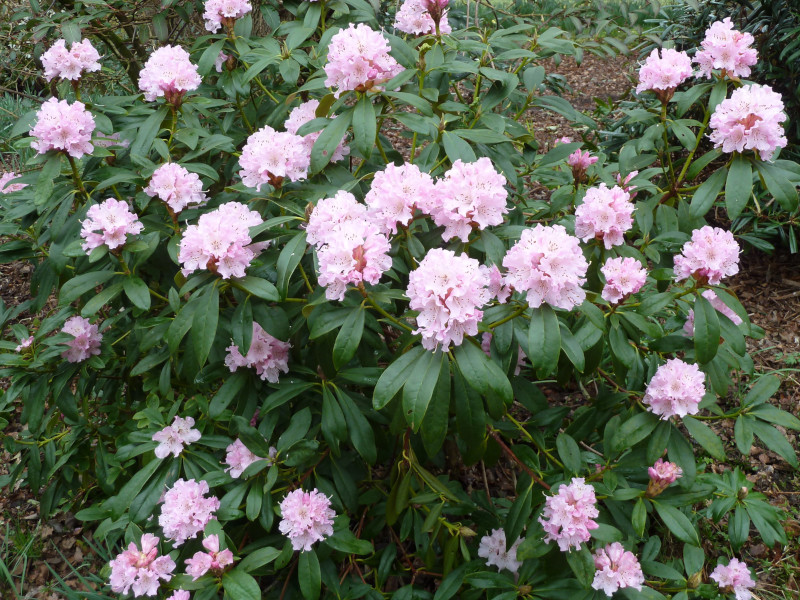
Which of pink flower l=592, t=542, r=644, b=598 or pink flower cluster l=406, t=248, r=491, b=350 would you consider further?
pink flower l=592, t=542, r=644, b=598

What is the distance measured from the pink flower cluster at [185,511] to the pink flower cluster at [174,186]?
0.79 metres

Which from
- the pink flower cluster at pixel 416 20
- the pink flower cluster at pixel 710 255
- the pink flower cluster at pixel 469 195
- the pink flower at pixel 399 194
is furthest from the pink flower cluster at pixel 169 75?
the pink flower cluster at pixel 710 255

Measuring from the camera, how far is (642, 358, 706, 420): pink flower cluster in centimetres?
171

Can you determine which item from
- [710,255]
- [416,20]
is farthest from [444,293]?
[416,20]

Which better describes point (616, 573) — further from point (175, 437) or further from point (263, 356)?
point (175, 437)

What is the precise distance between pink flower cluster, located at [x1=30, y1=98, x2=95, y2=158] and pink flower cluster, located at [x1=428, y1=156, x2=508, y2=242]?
1.08m

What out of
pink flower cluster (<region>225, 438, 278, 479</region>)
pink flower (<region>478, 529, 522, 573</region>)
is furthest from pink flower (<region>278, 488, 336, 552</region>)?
pink flower (<region>478, 529, 522, 573</region>)

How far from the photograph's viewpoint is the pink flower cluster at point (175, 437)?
6.17 feet

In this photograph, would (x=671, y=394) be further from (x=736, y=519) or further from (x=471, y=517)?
Answer: (x=471, y=517)

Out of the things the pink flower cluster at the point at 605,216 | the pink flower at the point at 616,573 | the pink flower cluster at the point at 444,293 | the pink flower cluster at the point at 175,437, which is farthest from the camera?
the pink flower cluster at the point at 175,437

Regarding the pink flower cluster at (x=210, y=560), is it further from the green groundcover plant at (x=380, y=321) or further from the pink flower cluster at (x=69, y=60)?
the pink flower cluster at (x=69, y=60)

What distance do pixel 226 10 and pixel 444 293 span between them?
1.43 meters

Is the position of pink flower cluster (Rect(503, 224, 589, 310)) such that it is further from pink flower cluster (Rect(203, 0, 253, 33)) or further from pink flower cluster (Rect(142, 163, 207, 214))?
pink flower cluster (Rect(203, 0, 253, 33))

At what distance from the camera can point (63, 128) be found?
191 centimetres
